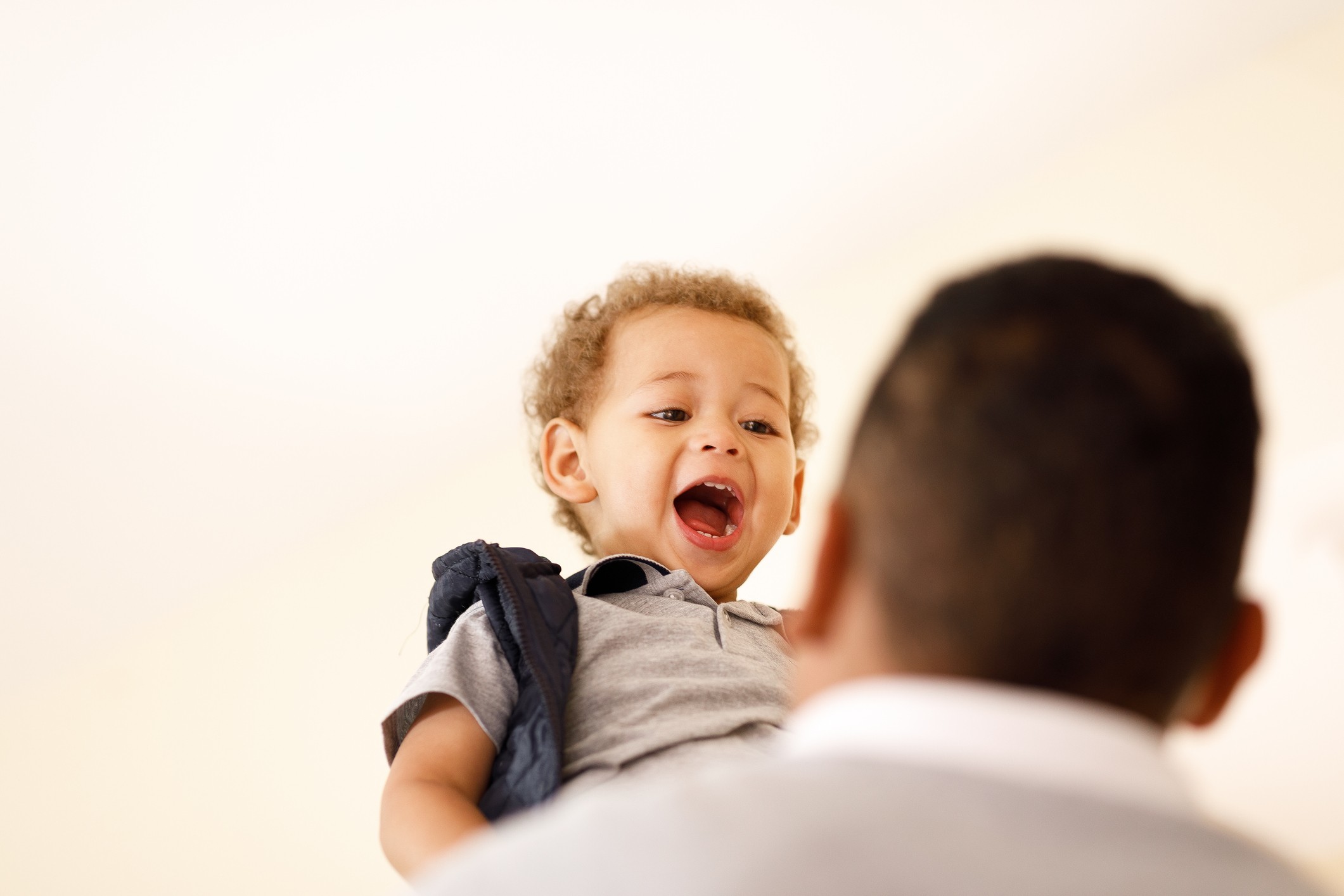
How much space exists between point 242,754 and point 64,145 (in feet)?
4.49

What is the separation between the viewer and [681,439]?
1.05 metres

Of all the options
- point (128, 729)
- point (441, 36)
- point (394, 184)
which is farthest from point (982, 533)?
point (128, 729)

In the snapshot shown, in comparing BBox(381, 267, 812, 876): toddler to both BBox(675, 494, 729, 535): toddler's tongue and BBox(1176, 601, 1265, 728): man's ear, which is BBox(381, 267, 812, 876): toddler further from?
BBox(1176, 601, 1265, 728): man's ear

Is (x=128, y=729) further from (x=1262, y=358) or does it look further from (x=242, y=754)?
(x=1262, y=358)

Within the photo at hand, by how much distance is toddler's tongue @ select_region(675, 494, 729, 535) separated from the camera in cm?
108

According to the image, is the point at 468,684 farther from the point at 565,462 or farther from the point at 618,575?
the point at 565,462

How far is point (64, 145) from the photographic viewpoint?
6.12 feet

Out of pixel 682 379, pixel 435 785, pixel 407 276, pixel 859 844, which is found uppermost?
pixel 407 276

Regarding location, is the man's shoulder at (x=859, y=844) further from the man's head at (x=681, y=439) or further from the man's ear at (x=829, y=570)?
the man's head at (x=681, y=439)

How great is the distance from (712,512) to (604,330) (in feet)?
0.86

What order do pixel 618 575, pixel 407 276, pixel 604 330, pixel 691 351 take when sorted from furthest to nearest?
pixel 407 276
pixel 604 330
pixel 691 351
pixel 618 575

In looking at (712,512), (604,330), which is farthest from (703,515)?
(604,330)

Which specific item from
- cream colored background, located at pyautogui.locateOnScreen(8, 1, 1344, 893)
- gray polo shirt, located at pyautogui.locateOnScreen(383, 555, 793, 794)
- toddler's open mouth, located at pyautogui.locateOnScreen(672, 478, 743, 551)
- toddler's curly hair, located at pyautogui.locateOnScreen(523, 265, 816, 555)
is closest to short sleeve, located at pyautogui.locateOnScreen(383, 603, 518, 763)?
gray polo shirt, located at pyautogui.locateOnScreen(383, 555, 793, 794)

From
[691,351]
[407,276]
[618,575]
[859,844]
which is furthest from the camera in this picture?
[407,276]
